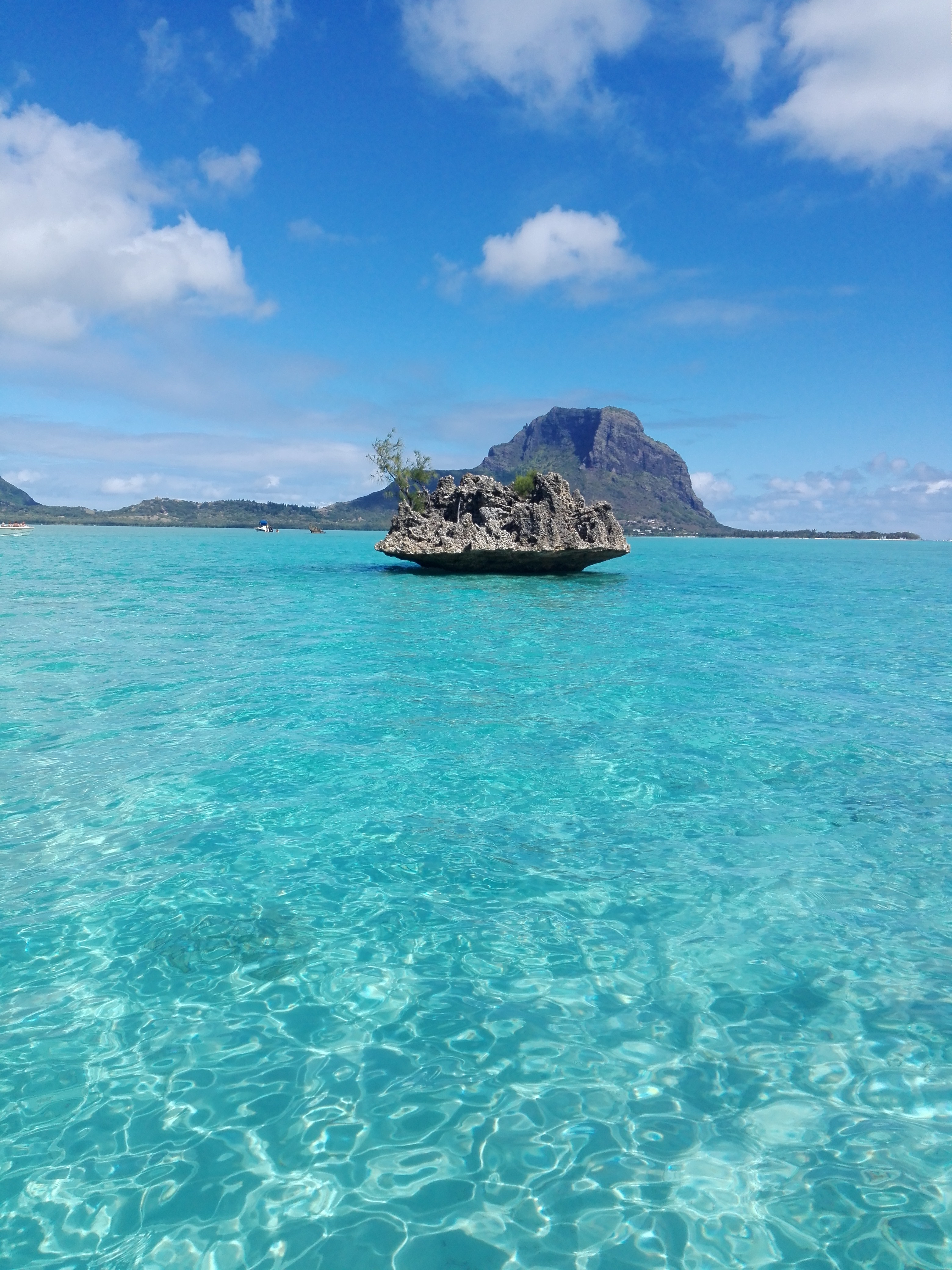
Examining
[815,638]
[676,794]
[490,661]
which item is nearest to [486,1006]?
[676,794]

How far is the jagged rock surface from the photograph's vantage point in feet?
165

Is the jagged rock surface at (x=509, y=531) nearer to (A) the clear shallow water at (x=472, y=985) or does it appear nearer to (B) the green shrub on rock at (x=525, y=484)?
(B) the green shrub on rock at (x=525, y=484)

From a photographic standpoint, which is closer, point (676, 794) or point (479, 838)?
point (479, 838)

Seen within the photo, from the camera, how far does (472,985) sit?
6.36 meters

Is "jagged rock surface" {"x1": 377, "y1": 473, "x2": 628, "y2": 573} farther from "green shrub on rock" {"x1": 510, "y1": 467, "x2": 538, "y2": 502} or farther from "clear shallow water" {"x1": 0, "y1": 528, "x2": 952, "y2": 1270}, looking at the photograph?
"clear shallow water" {"x1": 0, "y1": 528, "x2": 952, "y2": 1270}

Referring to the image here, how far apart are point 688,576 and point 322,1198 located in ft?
217

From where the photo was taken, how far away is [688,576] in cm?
6662

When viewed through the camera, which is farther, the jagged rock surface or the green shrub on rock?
the green shrub on rock

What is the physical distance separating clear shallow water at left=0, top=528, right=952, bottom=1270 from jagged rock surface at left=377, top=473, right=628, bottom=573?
3497cm

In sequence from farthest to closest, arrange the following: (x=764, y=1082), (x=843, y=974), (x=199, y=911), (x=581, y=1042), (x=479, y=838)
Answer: (x=479, y=838) → (x=199, y=911) → (x=843, y=974) → (x=581, y=1042) → (x=764, y=1082)

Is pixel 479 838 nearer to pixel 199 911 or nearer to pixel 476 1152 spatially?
pixel 199 911

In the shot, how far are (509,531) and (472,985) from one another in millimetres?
46028

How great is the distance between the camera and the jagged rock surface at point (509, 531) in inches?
1975

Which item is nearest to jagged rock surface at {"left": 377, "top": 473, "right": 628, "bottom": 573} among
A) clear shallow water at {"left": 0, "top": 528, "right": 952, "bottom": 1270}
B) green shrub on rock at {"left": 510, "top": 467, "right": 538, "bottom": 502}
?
green shrub on rock at {"left": 510, "top": 467, "right": 538, "bottom": 502}
